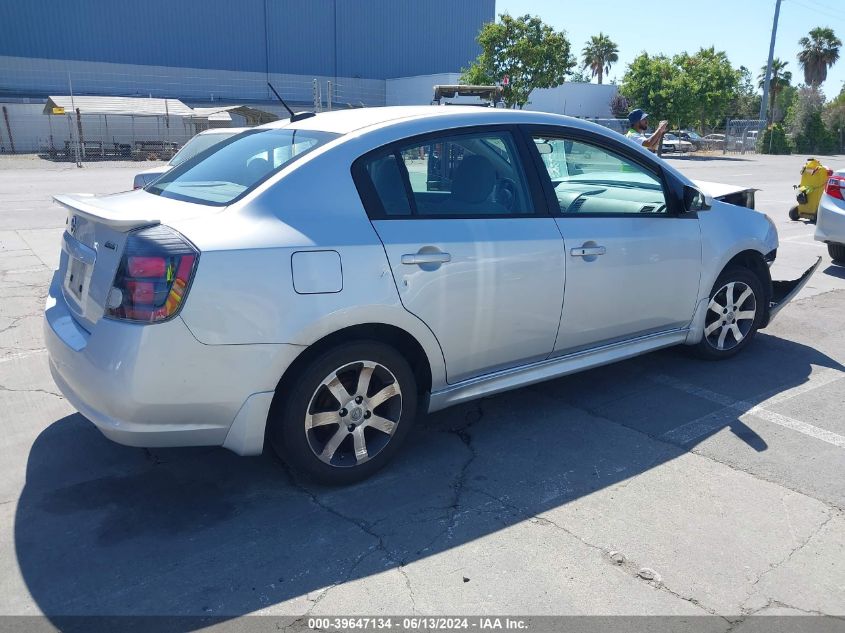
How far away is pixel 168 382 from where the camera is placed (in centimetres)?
296

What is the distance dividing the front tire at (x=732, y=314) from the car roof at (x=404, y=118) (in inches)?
72.9

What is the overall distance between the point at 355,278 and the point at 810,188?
12.0m

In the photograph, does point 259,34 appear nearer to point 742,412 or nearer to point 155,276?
point 742,412

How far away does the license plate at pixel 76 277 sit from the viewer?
11.0 ft

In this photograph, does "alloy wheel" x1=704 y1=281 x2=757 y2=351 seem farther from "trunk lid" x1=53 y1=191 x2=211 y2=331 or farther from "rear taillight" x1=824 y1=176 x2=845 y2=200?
"rear taillight" x1=824 y1=176 x2=845 y2=200

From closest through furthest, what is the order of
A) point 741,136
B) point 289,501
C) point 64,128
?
point 289,501
point 64,128
point 741,136

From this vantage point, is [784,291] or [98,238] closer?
[98,238]

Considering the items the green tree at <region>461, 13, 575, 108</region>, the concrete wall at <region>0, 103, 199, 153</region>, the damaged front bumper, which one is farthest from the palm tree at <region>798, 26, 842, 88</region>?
the damaged front bumper

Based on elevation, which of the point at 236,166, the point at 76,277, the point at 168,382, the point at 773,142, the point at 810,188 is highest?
the point at 236,166

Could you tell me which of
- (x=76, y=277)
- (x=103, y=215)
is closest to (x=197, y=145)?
(x=76, y=277)

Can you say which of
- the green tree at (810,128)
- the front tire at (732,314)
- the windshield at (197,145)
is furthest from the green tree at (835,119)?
the front tire at (732,314)

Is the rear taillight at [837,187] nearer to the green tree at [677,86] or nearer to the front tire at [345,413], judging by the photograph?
the front tire at [345,413]

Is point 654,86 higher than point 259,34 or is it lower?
lower

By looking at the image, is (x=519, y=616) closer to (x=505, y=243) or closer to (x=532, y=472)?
(x=532, y=472)
